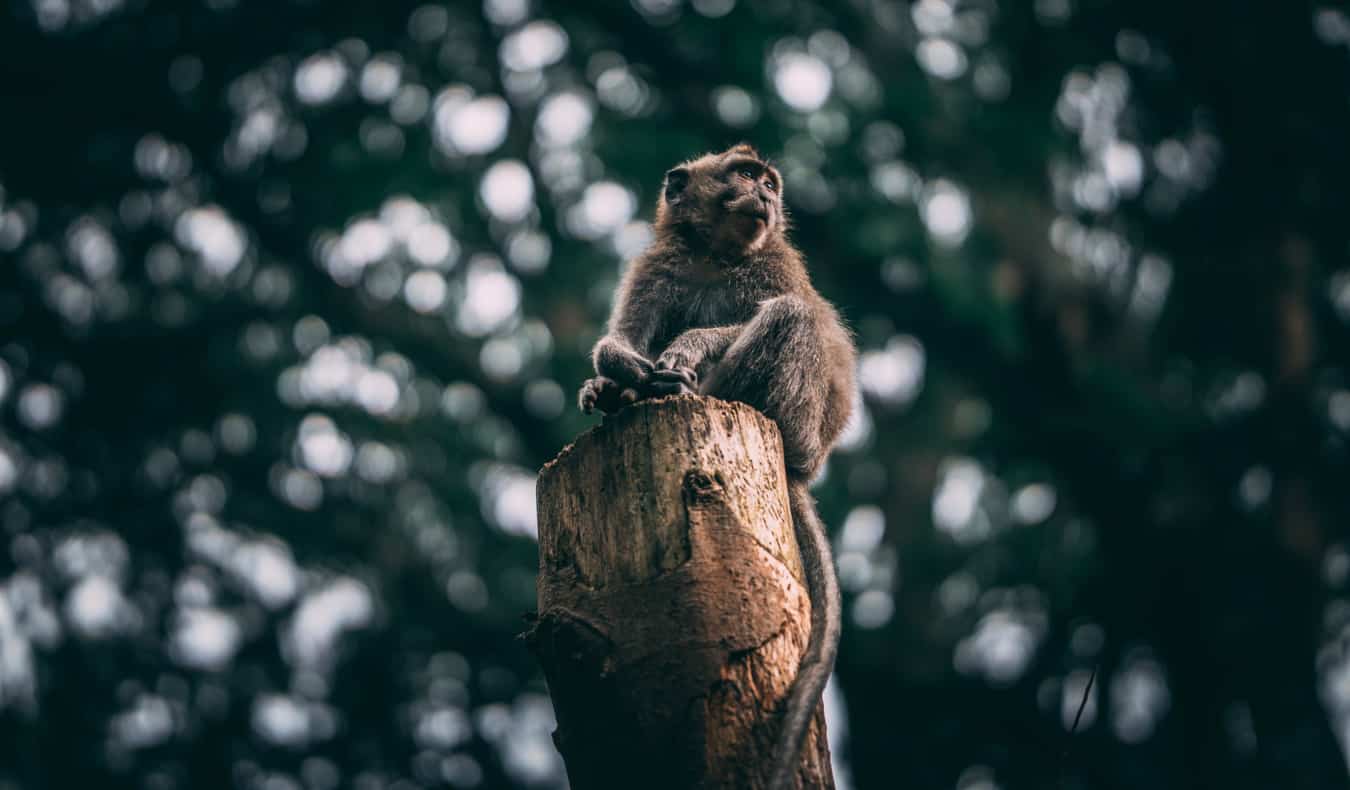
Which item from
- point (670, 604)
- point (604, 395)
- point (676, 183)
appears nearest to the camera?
point (670, 604)

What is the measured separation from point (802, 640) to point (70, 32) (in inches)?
419

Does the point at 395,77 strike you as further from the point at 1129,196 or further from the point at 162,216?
the point at 1129,196

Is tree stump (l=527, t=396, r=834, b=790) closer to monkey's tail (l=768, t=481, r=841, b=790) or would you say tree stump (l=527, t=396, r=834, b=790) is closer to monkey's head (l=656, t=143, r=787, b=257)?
monkey's tail (l=768, t=481, r=841, b=790)

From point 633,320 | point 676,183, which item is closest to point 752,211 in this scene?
point 676,183

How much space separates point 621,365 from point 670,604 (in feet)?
6.36

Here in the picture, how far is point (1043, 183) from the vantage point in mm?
12953

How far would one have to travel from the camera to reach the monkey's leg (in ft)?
19.7

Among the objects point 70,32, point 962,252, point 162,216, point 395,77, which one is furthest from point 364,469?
point 962,252

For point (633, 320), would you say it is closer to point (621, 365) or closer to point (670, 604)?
point (621, 365)

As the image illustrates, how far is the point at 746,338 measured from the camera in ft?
20.0

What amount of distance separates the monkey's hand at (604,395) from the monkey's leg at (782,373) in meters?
0.61

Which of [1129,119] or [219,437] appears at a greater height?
[1129,119]

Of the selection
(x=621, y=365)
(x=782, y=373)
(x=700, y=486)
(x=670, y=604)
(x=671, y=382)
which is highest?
(x=700, y=486)

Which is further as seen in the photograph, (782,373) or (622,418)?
(782,373)
